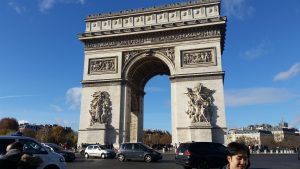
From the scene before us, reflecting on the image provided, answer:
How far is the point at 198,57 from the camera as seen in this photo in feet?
102

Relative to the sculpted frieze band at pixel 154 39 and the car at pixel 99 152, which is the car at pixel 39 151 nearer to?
the car at pixel 99 152

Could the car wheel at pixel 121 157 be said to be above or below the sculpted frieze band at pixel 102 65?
below

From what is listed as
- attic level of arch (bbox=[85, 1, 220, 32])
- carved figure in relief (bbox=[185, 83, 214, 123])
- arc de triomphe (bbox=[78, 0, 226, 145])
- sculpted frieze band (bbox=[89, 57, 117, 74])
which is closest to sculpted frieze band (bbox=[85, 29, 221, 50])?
arc de triomphe (bbox=[78, 0, 226, 145])

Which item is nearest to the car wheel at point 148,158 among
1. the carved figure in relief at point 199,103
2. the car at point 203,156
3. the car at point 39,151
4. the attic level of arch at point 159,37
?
the car at point 203,156

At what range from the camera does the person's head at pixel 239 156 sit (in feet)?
9.34

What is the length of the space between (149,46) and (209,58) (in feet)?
21.0

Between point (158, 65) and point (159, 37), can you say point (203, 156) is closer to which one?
point (159, 37)

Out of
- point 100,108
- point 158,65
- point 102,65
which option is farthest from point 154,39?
point 100,108

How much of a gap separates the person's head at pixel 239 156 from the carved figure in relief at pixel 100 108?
2929 centimetres

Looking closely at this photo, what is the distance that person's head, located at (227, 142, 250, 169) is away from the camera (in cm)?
285

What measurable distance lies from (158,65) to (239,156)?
33249 mm

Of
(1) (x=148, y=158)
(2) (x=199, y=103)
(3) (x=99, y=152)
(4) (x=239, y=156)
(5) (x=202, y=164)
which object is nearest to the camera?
(4) (x=239, y=156)

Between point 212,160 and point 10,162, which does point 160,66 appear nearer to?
point 212,160

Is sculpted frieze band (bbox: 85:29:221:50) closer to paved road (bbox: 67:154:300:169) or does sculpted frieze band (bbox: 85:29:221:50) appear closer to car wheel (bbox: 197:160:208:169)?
paved road (bbox: 67:154:300:169)
